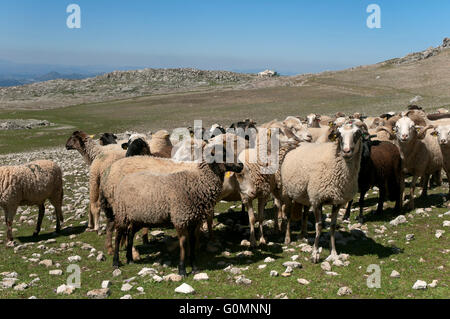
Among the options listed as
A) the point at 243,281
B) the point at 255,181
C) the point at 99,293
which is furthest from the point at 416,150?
the point at 99,293

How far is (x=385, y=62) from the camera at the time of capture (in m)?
103

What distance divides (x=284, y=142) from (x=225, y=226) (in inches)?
119

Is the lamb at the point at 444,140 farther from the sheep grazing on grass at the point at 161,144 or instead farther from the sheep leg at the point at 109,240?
the sheep leg at the point at 109,240

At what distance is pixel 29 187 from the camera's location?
12.0 meters

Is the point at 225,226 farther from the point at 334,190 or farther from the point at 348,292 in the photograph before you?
the point at 348,292

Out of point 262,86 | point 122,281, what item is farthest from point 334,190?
point 262,86

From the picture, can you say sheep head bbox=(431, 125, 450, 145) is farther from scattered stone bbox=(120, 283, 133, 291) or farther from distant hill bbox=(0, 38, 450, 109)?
distant hill bbox=(0, 38, 450, 109)

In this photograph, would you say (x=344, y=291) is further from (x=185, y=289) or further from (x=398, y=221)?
(x=398, y=221)

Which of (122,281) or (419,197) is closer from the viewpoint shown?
(122,281)

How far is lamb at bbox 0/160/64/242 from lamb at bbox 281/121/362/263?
25.3ft

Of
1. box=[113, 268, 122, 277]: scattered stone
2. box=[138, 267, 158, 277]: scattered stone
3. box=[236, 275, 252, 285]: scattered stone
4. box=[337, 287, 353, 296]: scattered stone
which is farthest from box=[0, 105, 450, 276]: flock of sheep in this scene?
box=[337, 287, 353, 296]: scattered stone

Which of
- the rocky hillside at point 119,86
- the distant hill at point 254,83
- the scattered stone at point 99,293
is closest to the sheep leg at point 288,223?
the scattered stone at point 99,293

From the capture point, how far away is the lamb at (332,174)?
8.53 meters

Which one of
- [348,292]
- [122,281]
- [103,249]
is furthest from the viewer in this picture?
[103,249]
